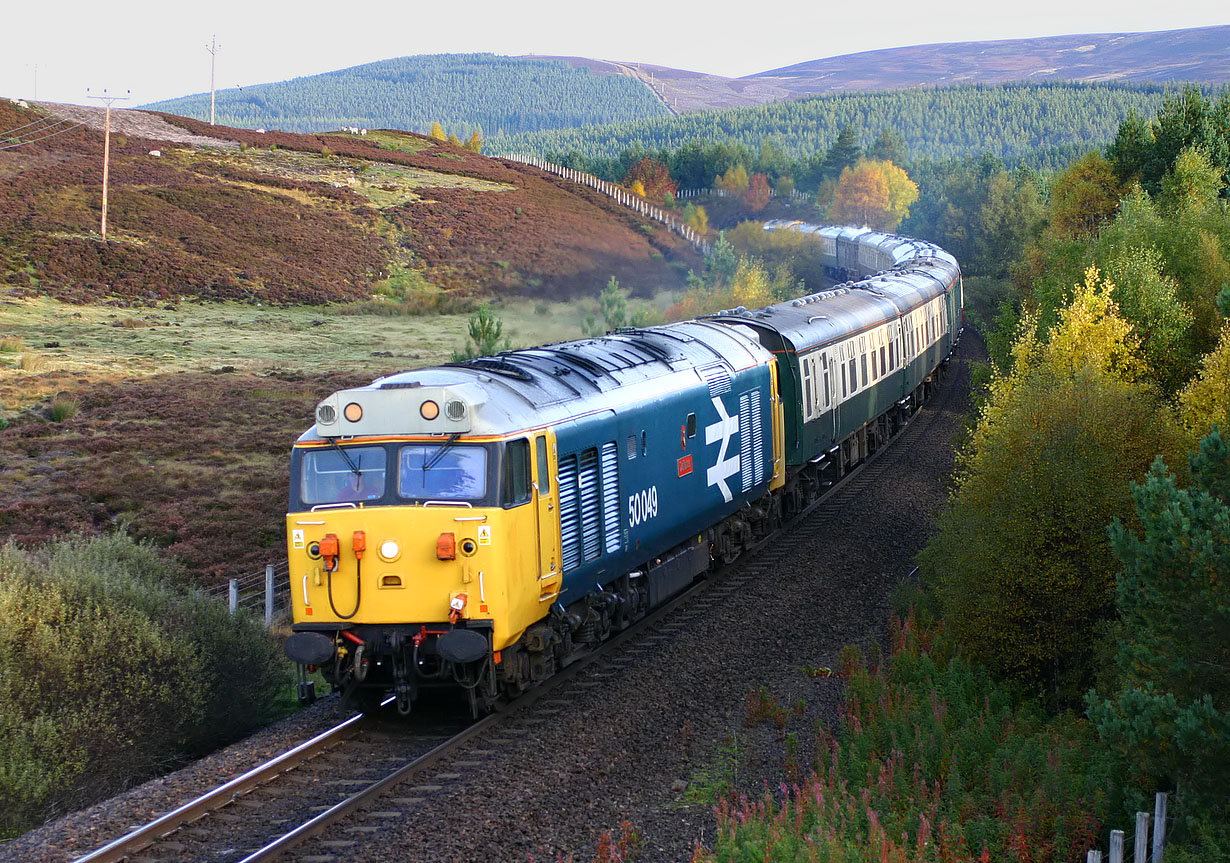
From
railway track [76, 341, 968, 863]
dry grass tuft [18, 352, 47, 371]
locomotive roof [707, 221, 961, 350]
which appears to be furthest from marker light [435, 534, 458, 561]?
dry grass tuft [18, 352, 47, 371]

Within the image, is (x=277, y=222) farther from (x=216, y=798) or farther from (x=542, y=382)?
(x=216, y=798)

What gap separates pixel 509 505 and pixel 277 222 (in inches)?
2685

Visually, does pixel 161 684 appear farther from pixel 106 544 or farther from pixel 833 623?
pixel 833 623

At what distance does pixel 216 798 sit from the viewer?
11000 millimetres

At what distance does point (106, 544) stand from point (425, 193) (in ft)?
245

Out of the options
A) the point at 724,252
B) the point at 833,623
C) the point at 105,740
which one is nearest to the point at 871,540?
the point at 833,623

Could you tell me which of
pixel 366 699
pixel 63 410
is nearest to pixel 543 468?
pixel 366 699

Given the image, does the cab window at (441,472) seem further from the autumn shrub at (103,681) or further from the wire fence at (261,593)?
the wire fence at (261,593)

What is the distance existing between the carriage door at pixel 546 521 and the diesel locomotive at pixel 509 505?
25 mm

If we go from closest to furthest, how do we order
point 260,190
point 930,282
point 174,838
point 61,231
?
point 174,838
point 930,282
point 61,231
point 260,190

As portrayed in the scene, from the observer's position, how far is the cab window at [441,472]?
12.3 metres

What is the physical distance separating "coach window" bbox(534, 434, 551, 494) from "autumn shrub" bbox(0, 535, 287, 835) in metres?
4.89

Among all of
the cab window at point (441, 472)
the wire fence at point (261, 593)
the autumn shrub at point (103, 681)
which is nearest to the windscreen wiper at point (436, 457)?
the cab window at point (441, 472)

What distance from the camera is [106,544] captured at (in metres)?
17.7
